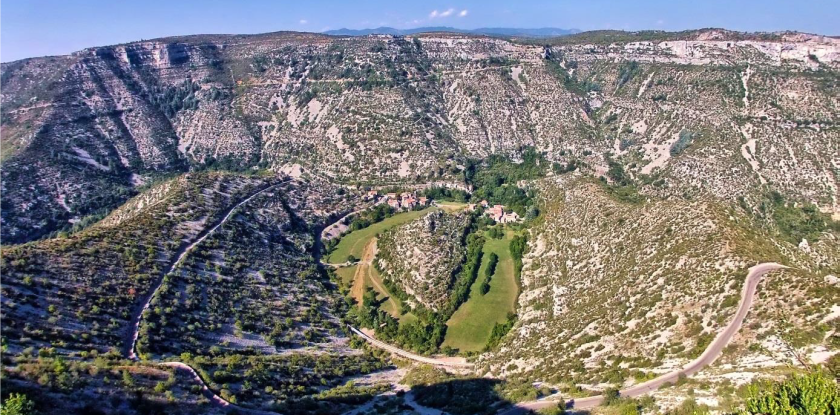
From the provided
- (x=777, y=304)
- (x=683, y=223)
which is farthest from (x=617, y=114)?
(x=777, y=304)

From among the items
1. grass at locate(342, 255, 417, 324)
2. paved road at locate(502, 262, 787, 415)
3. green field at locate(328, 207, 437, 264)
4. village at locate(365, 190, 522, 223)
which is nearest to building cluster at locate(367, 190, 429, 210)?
village at locate(365, 190, 522, 223)

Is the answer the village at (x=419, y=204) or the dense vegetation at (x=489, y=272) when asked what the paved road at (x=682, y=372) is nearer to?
the dense vegetation at (x=489, y=272)

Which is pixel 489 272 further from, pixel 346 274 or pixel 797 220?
pixel 797 220

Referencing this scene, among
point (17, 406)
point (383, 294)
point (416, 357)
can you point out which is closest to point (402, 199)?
point (383, 294)

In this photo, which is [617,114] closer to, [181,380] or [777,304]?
[777,304]

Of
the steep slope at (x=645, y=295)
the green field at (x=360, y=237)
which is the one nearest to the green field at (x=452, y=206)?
the green field at (x=360, y=237)
